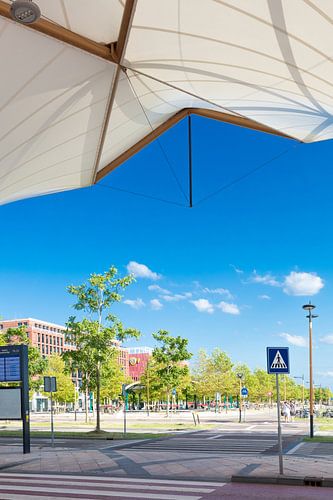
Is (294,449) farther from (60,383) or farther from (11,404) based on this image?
(60,383)

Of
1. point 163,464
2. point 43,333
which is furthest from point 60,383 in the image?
point 163,464

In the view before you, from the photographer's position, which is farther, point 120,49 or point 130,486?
point 120,49

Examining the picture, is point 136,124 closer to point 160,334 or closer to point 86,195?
point 160,334

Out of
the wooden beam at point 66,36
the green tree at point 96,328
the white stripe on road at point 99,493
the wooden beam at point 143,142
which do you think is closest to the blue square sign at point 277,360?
the white stripe on road at point 99,493

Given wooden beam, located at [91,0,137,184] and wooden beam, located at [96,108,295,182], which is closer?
wooden beam, located at [91,0,137,184]

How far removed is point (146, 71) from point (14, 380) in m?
14.6

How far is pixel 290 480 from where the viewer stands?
559 inches

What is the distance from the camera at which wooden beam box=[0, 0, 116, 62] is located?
12961 mm

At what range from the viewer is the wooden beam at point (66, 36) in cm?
1296

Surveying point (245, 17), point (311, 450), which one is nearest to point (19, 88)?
point (245, 17)

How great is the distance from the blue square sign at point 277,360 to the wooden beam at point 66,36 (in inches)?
344

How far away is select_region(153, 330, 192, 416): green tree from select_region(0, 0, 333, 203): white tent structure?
2825cm

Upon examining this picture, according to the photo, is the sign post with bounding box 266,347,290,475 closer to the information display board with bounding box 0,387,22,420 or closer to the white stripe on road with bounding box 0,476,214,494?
the white stripe on road with bounding box 0,476,214,494

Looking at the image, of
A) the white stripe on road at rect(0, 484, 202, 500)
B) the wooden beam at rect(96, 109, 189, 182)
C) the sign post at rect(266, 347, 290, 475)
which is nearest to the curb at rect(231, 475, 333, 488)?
the sign post at rect(266, 347, 290, 475)
